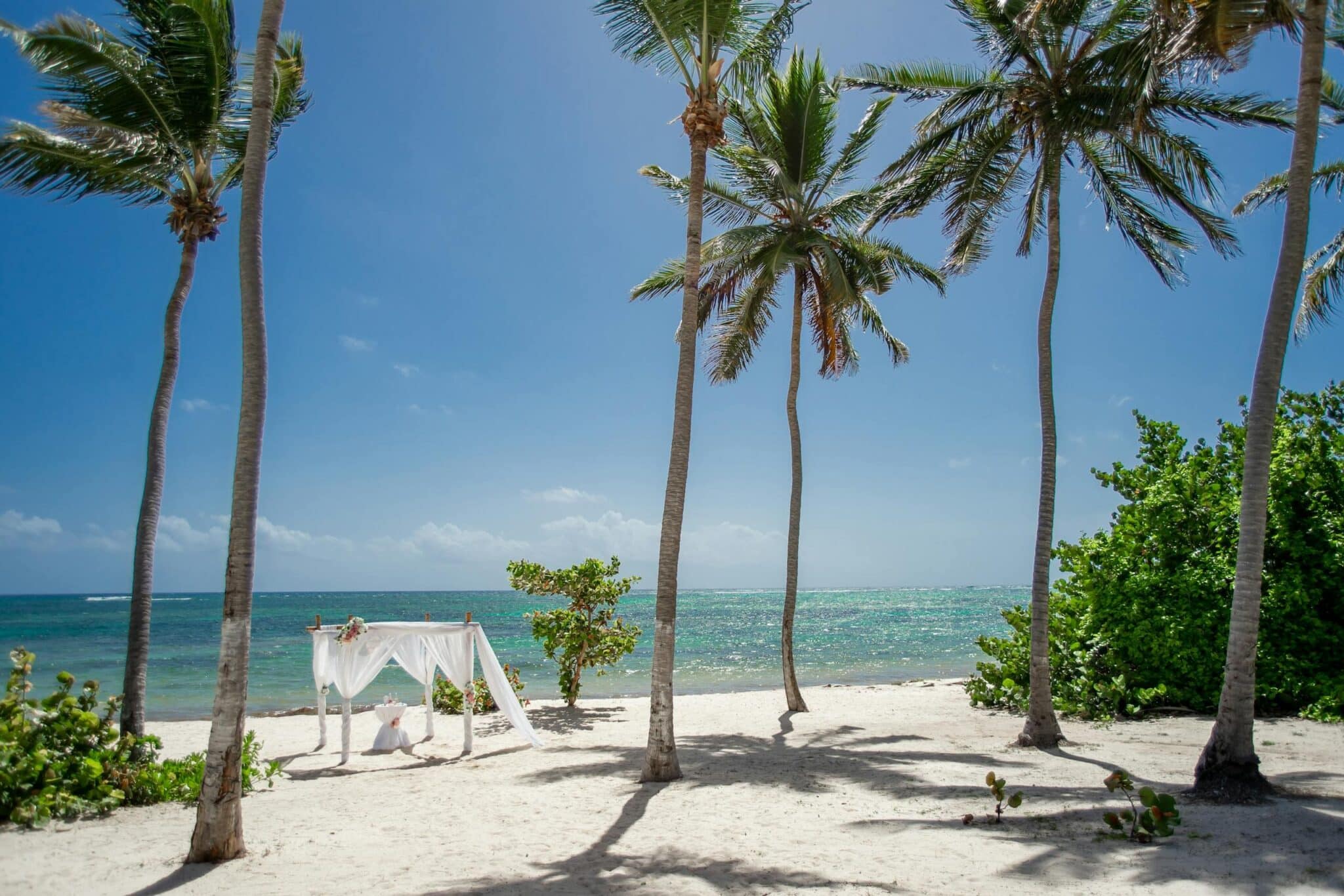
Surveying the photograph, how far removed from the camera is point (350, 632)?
11422mm

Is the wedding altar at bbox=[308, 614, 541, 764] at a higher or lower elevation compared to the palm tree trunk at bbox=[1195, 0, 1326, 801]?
lower

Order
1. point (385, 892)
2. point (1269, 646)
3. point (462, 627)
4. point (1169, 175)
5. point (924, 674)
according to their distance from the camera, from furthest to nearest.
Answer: point (924, 674), point (462, 627), point (1269, 646), point (1169, 175), point (385, 892)

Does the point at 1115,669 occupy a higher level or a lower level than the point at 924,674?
higher

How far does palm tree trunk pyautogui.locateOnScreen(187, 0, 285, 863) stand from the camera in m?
5.90

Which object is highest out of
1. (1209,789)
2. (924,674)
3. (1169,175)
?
(1169,175)

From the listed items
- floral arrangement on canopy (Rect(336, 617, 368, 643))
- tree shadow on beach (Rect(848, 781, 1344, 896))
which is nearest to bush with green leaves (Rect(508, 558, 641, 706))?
floral arrangement on canopy (Rect(336, 617, 368, 643))

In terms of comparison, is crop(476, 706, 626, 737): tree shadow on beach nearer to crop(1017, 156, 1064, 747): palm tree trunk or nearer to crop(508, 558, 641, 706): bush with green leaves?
crop(508, 558, 641, 706): bush with green leaves

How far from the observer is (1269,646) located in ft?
37.6

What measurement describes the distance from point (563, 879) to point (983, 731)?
840cm

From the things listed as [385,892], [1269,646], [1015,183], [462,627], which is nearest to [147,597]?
[462,627]

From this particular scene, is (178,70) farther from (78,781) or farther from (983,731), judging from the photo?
(983,731)

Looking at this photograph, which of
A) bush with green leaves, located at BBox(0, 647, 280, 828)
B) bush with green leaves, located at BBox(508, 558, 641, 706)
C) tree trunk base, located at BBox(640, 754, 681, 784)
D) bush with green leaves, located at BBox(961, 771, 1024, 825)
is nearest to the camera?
bush with green leaves, located at BBox(961, 771, 1024, 825)

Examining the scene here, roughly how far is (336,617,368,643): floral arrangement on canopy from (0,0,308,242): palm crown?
549cm

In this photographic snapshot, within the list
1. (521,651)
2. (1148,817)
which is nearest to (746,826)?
(1148,817)
